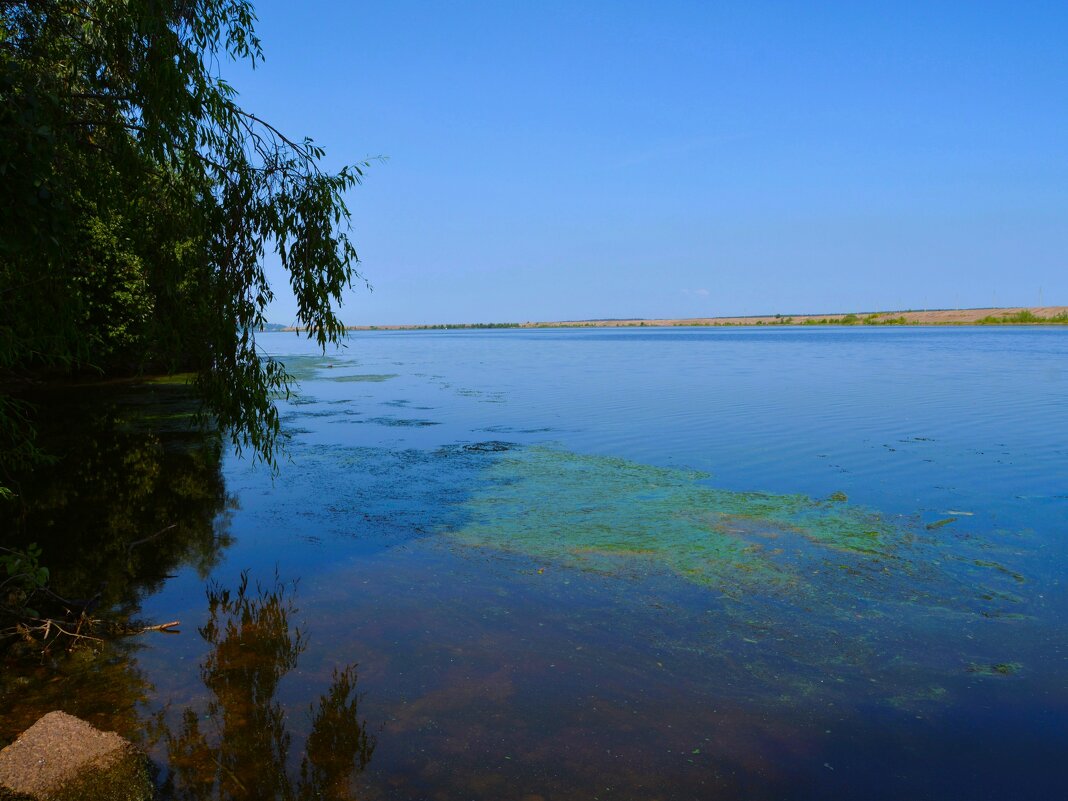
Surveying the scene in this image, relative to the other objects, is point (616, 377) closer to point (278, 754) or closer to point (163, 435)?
point (163, 435)

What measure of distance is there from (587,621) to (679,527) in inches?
131

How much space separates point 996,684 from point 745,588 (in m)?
2.48

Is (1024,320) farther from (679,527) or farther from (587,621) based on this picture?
(587,621)

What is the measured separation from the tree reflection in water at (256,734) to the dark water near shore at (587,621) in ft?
0.08

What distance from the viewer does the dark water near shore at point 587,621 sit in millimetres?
4797

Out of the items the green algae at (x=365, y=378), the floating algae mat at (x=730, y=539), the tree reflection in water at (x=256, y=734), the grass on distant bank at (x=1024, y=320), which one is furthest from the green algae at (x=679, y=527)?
the grass on distant bank at (x=1024, y=320)

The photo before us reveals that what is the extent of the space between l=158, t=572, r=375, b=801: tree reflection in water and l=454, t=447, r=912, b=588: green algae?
3.47m

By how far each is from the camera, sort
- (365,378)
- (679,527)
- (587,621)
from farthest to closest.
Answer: (365,378) → (679,527) → (587,621)

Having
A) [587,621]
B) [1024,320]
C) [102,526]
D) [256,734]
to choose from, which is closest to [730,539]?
[587,621]

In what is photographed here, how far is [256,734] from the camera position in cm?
510

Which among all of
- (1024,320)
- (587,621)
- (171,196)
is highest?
(171,196)

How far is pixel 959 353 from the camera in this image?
47188 mm

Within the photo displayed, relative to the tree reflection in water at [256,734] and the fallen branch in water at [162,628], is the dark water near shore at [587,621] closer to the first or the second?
the tree reflection in water at [256,734]

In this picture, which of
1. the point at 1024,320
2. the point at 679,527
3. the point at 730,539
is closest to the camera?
the point at 730,539
